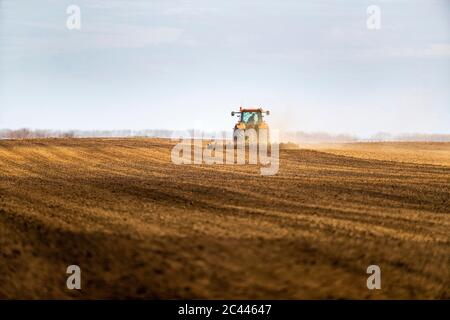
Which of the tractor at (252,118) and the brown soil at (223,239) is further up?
the tractor at (252,118)

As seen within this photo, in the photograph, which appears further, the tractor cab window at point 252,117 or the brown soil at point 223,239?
the tractor cab window at point 252,117

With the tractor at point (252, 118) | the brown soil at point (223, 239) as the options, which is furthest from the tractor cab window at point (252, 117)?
the brown soil at point (223, 239)

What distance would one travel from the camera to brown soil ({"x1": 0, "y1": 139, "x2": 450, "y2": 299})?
17.6 feet

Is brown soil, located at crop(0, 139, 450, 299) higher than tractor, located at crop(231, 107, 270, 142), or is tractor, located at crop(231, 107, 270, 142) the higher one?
tractor, located at crop(231, 107, 270, 142)

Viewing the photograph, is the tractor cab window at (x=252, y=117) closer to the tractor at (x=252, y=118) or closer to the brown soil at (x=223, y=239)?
the tractor at (x=252, y=118)

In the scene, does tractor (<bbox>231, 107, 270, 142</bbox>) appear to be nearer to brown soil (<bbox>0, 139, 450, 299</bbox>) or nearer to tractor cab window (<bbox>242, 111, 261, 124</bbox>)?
tractor cab window (<bbox>242, 111, 261, 124</bbox>)

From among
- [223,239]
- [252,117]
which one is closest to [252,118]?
[252,117]

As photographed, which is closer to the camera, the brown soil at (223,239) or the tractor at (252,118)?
the brown soil at (223,239)

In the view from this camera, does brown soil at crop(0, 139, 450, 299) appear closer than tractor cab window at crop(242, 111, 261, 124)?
Yes

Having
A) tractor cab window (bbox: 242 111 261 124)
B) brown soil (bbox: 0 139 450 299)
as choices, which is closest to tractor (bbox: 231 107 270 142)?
tractor cab window (bbox: 242 111 261 124)

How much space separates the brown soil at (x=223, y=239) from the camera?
5.37 metres

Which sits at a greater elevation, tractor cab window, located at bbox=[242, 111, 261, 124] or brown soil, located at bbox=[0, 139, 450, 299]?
tractor cab window, located at bbox=[242, 111, 261, 124]

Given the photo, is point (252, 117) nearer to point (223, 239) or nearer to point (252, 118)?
point (252, 118)
